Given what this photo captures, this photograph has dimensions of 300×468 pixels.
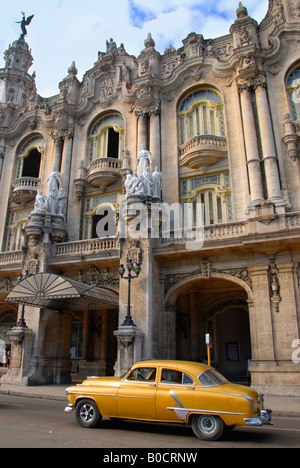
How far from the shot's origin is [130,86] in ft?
87.5

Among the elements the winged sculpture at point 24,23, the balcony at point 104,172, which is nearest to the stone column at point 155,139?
the balcony at point 104,172

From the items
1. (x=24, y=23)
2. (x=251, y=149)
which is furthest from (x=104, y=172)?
(x=24, y=23)

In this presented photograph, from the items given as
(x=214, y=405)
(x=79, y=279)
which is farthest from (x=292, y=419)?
(x=79, y=279)

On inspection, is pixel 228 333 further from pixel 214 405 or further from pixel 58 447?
pixel 58 447

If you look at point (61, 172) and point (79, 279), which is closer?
point (79, 279)

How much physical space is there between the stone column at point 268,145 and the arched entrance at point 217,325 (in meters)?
5.78

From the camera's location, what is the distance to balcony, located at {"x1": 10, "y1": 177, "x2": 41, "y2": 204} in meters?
27.0

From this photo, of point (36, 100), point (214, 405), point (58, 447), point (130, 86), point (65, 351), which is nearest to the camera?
point (58, 447)

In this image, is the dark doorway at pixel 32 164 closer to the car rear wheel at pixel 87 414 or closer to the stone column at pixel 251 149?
the stone column at pixel 251 149

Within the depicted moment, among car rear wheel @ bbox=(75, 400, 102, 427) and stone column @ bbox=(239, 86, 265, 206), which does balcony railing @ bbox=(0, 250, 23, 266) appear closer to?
stone column @ bbox=(239, 86, 265, 206)

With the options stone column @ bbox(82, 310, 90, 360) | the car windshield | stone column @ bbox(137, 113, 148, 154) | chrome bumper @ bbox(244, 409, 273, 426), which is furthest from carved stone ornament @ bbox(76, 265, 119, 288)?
chrome bumper @ bbox(244, 409, 273, 426)

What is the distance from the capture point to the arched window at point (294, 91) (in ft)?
69.8

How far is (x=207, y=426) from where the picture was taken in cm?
764

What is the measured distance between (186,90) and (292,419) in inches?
787
